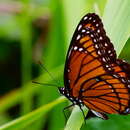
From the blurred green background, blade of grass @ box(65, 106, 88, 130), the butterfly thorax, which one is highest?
the blurred green background

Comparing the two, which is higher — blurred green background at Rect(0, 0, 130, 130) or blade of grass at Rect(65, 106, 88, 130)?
blurred green background at Rect(0, 0, 130, 130)

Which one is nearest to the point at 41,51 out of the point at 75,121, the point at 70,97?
the point at 70,97

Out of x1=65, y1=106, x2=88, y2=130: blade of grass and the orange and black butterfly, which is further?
the orange and black butterfly

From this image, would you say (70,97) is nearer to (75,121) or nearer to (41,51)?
(75,121)

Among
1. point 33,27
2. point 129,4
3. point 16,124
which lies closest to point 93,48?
point 129,4

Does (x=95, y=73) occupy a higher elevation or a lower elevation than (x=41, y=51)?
Answer: lower

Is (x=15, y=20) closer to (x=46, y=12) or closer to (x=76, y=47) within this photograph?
(x=46, y=12)
